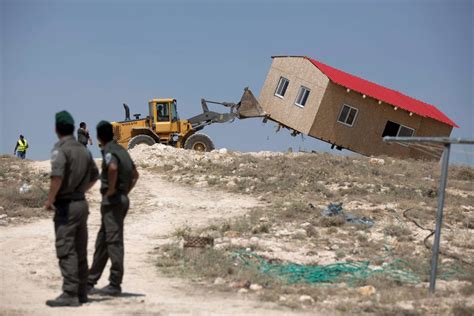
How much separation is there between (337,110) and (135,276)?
19901 millimetres

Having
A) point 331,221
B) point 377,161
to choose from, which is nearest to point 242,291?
point 331,221

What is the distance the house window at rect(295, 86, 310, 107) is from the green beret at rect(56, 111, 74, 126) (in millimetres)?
21429

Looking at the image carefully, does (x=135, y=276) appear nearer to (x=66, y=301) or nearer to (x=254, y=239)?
(x=66, y=301)

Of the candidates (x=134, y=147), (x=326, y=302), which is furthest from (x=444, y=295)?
(x=134, y=147)

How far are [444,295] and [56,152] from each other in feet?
15.7

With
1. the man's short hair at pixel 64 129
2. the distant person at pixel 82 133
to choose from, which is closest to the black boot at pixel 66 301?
the man's short hair at pixel 64 129

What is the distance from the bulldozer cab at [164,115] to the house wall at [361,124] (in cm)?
541

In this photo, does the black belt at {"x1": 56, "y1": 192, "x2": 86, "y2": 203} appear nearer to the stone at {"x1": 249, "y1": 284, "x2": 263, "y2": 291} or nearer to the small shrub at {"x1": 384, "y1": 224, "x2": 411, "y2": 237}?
the stone at {"x1": 249, "y1": 284, "x2": 263, "y2": 291}

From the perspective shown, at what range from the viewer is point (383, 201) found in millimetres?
16234

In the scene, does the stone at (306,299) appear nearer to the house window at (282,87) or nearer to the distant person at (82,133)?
the distant person at (82,133)

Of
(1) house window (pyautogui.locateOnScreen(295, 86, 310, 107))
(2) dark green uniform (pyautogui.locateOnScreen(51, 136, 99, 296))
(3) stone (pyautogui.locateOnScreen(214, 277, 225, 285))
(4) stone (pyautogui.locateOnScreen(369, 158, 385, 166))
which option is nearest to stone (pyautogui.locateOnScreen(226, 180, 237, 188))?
(4) stone (pyautogui.locateOnScreen(369, 158, 385, 166))

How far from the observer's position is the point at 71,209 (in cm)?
695

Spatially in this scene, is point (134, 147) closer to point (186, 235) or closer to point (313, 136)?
point (313, 136)

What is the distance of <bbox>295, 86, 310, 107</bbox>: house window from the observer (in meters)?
28.0
